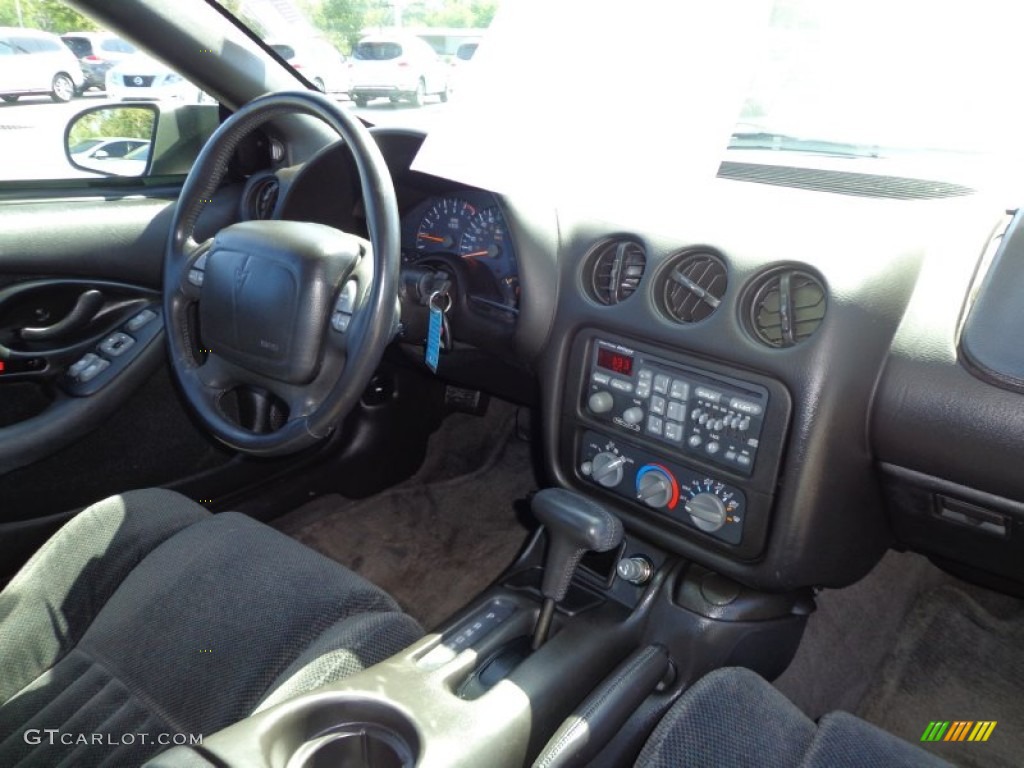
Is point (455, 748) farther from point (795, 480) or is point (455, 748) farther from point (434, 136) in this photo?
point (434, 136)

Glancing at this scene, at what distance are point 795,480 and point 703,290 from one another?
359mm

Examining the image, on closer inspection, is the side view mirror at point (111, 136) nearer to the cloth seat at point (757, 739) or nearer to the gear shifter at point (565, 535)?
the gear shifter at point (565, 535)

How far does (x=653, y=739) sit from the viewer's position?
3.49ft

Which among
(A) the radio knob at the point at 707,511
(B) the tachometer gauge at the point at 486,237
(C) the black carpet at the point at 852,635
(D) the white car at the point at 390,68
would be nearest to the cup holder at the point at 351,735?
(A) the radio knob at the point at 707,511

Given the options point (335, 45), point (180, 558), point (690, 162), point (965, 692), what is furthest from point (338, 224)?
point (965, 692)

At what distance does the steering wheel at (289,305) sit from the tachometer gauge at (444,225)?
37cm

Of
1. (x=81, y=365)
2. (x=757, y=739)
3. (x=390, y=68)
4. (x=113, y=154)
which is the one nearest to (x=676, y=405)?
(x=757, y=739)

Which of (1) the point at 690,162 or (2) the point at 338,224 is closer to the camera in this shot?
(1) the point at 690,162

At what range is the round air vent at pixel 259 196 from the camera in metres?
2.04

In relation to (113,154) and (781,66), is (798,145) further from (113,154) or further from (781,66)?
(113,154)

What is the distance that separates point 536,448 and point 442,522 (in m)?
0.82

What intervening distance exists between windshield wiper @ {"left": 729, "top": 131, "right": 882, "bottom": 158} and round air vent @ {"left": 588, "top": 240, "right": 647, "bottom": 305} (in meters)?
0.45

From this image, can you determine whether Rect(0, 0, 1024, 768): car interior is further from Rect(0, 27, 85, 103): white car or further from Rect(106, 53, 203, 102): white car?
Rect(0, 27, 85, 103): white car

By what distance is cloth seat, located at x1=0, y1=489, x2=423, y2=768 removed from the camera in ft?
3.80
